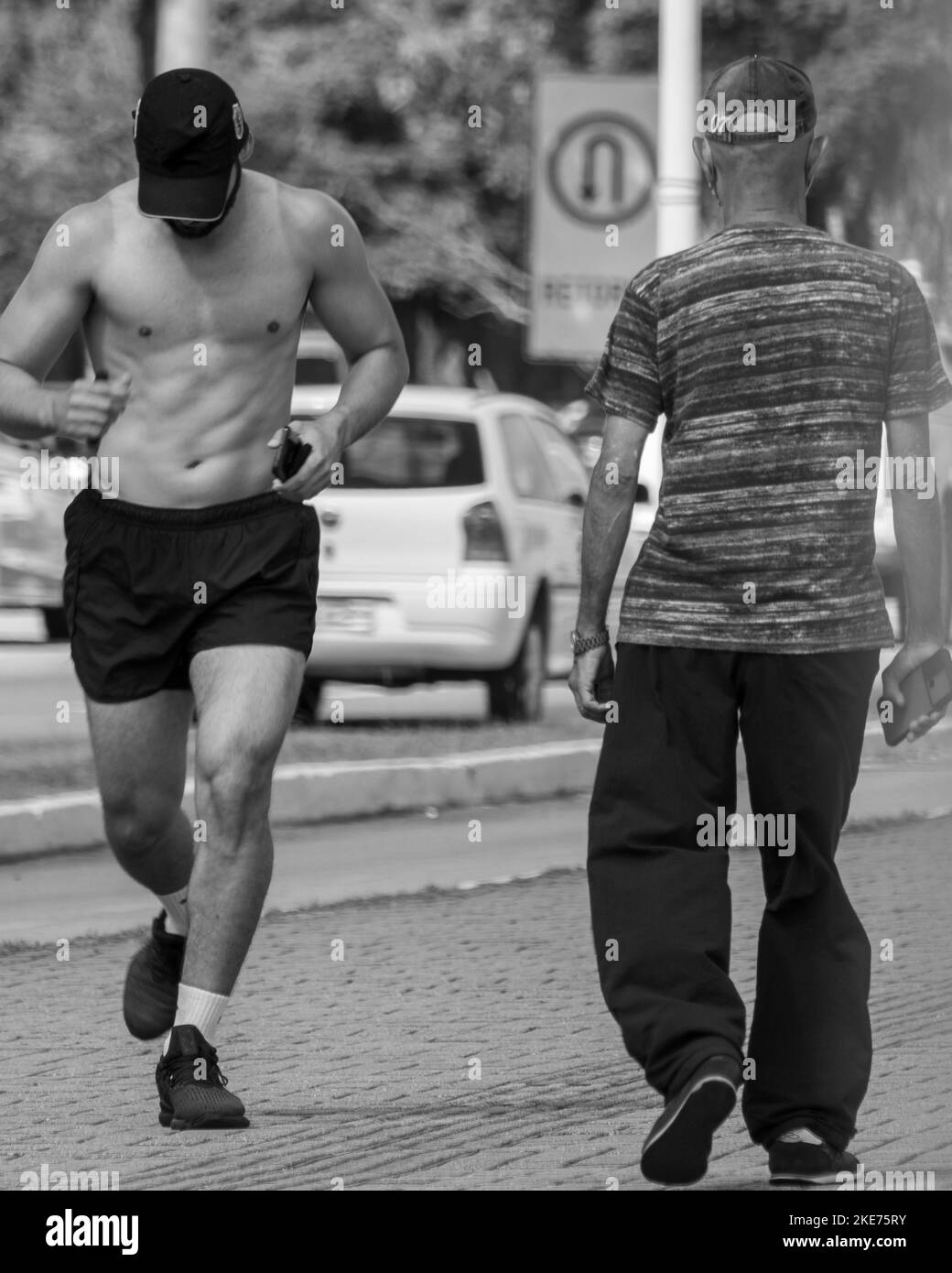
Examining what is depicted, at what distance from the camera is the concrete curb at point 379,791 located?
31.4 ft

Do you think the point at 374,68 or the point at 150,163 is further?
the point at 374,68

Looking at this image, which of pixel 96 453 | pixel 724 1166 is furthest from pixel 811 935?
pixel 96 453

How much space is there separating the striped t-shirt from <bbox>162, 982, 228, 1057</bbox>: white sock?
1.22 meters

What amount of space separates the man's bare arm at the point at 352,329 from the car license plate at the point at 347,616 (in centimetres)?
752

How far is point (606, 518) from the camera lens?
4.70 m

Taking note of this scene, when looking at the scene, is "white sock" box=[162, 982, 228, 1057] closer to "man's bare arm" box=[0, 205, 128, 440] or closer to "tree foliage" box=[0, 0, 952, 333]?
"man's bare arm" box=[0, 205, 128, 440]

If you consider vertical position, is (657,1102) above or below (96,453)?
below

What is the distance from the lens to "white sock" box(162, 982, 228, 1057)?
5305 mm

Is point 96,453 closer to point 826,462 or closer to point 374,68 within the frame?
point 826,462

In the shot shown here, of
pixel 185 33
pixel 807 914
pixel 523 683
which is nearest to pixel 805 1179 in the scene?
pixel 807 914

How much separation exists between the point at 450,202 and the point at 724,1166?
31.0 m

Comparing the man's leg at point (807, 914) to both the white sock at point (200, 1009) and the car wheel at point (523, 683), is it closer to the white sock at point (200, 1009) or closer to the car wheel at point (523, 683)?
the white sock at point (200, 1009)

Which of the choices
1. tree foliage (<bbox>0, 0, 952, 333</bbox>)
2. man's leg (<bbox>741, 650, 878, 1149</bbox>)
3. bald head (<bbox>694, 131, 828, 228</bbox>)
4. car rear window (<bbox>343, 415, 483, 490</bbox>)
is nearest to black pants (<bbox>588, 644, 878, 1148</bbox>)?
man's leg (<bbox>741, 650, 878, 1149</bbox>)

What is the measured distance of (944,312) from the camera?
29734 millimetres
